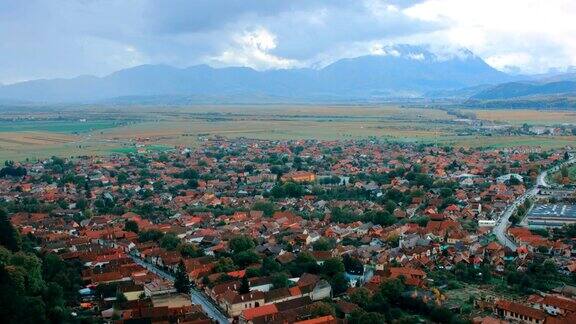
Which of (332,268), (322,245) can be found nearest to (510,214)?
(322,245)

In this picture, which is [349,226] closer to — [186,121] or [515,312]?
[515,312]

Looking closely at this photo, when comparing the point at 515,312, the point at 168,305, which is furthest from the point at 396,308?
the point at 168,305

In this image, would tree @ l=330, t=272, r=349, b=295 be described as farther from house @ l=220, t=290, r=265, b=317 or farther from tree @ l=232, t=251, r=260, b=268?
tree @ l=232, t=251, r=260, b=268

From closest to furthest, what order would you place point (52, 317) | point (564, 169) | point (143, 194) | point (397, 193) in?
point (52, 317) < point (397, 193) < point (143, 194) < point (564, 169)

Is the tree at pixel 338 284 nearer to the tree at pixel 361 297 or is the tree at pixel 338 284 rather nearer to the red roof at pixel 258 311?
the tree at pixel 361 297

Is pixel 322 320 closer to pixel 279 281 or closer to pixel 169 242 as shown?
pixel 279 281
